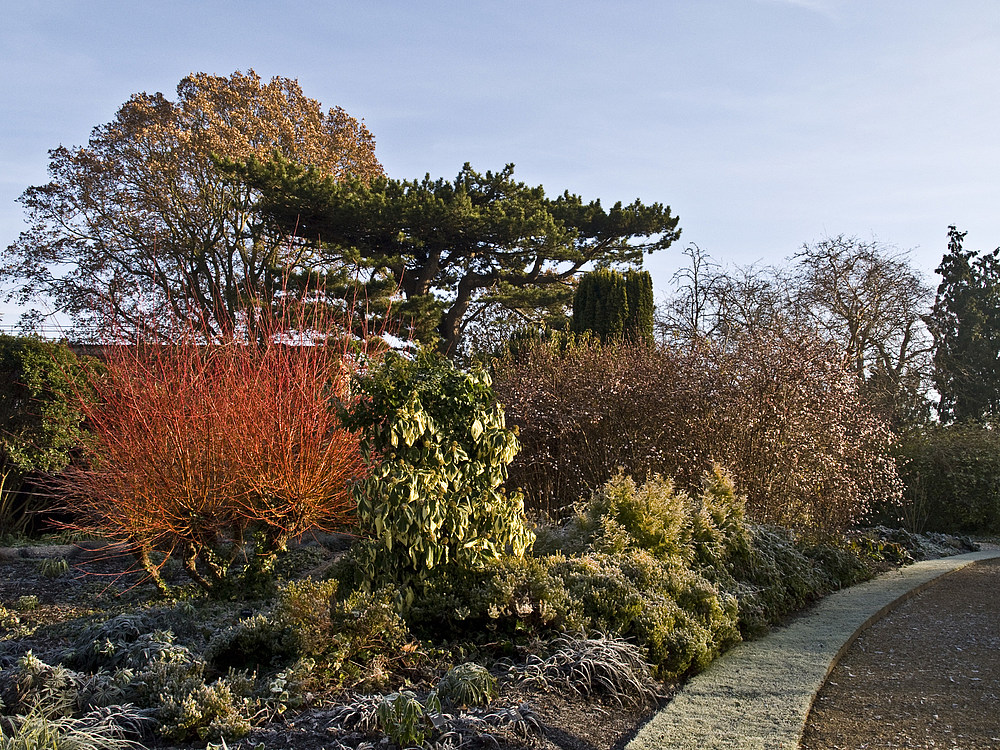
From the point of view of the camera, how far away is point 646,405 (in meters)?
6.95

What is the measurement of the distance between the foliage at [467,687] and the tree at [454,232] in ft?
36.8

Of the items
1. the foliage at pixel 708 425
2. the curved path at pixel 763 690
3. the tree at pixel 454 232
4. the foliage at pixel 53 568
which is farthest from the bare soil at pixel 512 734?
the tree at pixel 454 232

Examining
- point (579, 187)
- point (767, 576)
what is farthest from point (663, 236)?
point (767, 576)

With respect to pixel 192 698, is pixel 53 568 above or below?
below

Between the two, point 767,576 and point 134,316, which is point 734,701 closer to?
point 767,576

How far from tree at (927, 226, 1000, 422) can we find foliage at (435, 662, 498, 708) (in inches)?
662

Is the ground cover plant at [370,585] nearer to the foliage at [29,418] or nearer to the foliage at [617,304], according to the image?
the foliage at [29,418]

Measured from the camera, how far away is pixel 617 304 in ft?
37.9

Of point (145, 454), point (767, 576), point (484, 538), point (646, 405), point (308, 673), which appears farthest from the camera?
point (646, 405)

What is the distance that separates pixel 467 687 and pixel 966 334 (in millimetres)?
21027

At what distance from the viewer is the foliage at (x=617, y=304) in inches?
453

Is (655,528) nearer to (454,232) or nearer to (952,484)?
(952,484)

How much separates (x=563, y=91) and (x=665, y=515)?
3.51 meters

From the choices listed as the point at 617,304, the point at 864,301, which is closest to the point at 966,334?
the point at 864,301
